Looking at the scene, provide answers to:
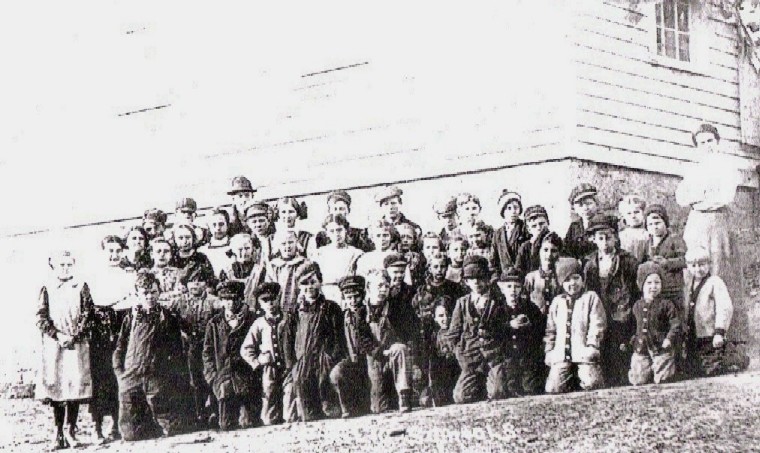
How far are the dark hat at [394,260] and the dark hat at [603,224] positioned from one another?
2.48ft

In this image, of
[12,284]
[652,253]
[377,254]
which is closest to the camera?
[652,253]

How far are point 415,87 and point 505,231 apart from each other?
3.75 ft

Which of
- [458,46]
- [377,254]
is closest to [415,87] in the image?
[458,46]

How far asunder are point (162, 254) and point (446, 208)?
1.25 meters

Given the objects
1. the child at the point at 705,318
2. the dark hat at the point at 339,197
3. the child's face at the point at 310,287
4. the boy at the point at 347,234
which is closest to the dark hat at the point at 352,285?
the child's face at the point at 310,287

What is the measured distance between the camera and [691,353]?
416cm

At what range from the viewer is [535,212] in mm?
4324

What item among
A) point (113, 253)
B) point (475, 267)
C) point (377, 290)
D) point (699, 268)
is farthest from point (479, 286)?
point (113, 253)


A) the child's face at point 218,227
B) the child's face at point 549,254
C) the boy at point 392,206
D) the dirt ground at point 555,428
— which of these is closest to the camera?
the dirt ground at point 555,428

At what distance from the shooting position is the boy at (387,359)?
4164mm

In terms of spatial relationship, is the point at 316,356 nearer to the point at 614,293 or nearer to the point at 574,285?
the point at 574,285

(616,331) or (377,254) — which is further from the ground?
(377,254)

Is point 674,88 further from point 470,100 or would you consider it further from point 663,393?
point 663,393

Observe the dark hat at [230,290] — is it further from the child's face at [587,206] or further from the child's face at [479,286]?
the child's face at [587,206]
